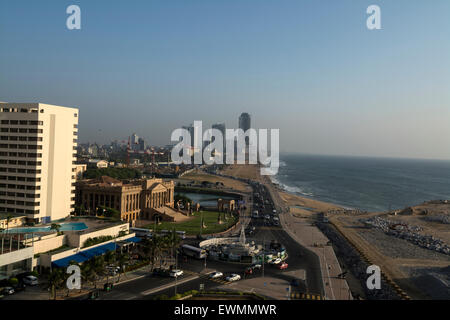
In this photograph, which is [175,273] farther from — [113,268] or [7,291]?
[7,291]

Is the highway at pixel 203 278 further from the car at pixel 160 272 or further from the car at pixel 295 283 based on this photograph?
the car at pixel 160 272

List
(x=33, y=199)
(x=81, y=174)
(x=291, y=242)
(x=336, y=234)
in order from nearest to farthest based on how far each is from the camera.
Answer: (x=33, y=199) → (x=291, y=242) → (x=336, y=234) → (x=81, y=174)

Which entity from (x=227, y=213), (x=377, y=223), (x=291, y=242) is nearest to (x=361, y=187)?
(x=377, y=223)

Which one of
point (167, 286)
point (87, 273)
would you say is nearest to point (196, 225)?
point (167, 286)

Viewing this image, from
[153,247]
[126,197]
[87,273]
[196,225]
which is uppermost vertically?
[126,197]

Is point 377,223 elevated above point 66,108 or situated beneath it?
situated beneath

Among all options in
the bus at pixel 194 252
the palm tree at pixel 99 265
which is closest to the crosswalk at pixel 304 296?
the bus at pixel 194 252
